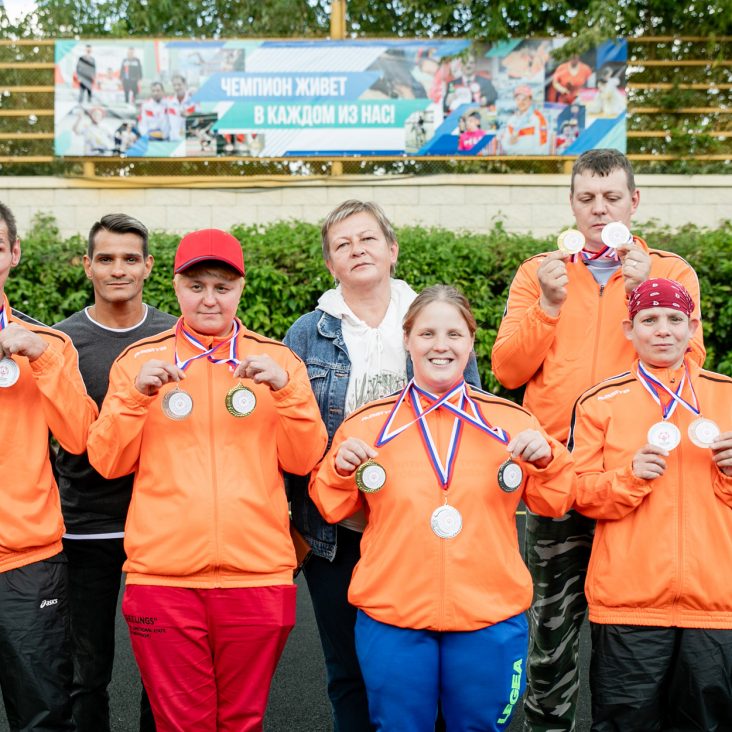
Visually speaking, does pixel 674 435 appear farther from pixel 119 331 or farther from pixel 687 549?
pixel 119 331

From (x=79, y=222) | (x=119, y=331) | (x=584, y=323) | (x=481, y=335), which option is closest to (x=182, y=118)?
(x=79, y=222)

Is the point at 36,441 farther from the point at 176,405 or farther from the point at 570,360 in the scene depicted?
the point at 570,360

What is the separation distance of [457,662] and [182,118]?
9.91 metres

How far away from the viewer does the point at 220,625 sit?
3230 millimetres

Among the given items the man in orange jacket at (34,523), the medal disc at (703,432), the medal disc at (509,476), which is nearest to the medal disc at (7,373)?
the man in orange jacket at (34,523)

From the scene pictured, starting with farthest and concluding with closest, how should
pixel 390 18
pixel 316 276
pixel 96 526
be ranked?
pixel 390 18, pixel 316 276, pixel 96 526

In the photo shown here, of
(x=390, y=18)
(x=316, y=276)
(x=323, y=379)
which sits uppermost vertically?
(x=390, y=18)

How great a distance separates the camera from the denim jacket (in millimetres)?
3699

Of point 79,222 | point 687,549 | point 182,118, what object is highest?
point 182,118

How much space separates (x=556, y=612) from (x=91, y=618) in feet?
6.98

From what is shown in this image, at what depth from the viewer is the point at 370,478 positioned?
315cm

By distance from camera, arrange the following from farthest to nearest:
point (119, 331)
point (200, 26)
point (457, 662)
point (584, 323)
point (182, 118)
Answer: point (200, 26), point (182, 118), point (119, 331), point (584, 323), point (457, 662)

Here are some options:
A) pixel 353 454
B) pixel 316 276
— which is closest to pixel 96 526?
pixel 353 454

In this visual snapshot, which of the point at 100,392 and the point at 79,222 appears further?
the point at 79,222
